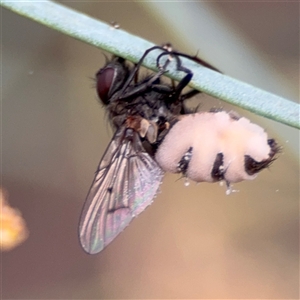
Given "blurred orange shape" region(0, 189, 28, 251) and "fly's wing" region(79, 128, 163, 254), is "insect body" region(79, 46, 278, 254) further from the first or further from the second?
"blurred orange shape" region(0, 189, 28, 251)

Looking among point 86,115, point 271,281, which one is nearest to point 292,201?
point 271,281

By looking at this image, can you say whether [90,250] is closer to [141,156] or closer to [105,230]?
[105,230]

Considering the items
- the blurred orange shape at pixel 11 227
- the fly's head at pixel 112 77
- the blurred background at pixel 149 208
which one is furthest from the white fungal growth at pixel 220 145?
the blurred orange shape at pixel 11 227

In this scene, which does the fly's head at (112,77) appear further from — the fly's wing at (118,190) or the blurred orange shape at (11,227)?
the blurred orange shape at (11,227)

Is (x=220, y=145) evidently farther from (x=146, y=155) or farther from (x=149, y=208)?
(x=149, y=208)

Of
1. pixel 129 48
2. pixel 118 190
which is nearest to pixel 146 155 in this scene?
pixel 118 190

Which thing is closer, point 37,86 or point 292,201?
point 292,201

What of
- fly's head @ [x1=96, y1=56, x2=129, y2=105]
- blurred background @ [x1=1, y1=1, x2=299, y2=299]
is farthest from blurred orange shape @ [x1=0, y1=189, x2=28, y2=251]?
fly's head @ [x1=96, y1=56, x2=129, y2=105]
